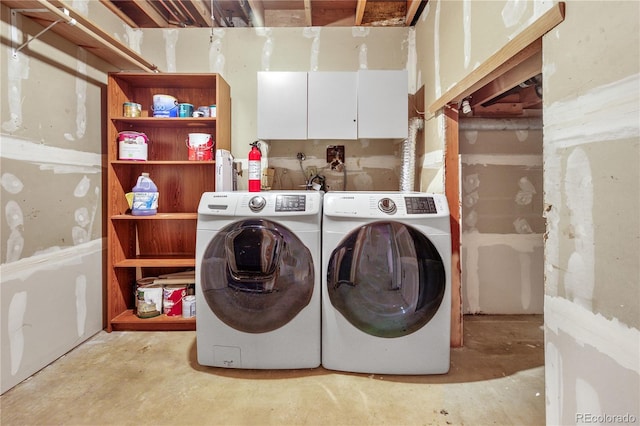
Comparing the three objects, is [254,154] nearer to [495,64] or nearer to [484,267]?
[495,64]

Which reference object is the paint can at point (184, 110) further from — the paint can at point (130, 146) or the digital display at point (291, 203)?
the digital display at point (291, 203)

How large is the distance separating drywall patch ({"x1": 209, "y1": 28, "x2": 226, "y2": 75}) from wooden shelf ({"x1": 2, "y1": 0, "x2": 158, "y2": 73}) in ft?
1.60

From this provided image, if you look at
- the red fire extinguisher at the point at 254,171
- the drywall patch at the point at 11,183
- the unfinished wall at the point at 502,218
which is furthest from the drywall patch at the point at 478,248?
the drywall patch at the point at 11,183

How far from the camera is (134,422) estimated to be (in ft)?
4.28

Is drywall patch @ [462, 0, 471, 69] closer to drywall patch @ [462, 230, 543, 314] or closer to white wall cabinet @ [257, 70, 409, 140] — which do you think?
white wall cabinet @ [257, 70, 409, 140]

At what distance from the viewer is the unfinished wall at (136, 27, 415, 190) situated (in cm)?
253

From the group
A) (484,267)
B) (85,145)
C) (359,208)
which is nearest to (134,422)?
(359,208)

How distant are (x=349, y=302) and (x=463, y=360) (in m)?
0.83

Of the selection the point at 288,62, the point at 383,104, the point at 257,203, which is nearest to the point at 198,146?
the point at 257,203

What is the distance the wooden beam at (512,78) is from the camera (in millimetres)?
1225

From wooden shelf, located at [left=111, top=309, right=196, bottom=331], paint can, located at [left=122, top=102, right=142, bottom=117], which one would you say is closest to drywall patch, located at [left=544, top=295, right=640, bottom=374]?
wooden shelf, located at [left=111, top=309, right=196, bottom=331]

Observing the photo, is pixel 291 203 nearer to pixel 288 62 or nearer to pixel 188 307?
pixel 188 307

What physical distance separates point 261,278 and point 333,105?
4.47 feet

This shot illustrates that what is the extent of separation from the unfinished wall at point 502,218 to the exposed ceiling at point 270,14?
117 cm
